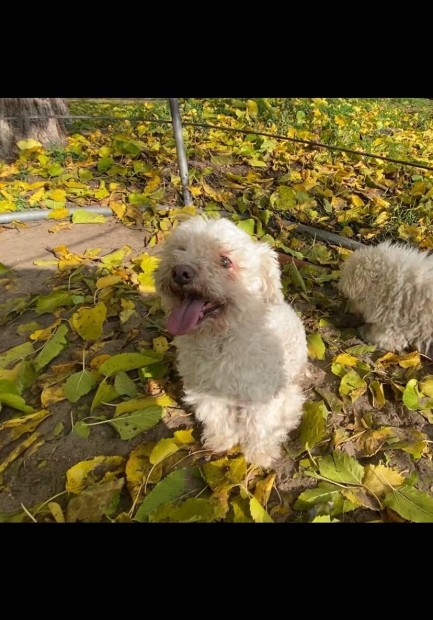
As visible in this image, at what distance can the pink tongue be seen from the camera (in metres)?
2.17

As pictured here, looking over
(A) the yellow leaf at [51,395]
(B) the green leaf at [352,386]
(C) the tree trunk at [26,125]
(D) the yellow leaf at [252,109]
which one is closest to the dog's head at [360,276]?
(B) the green leaf at [352,386]

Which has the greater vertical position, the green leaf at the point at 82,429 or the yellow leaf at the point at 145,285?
the yellow leaf at the point at 145,285

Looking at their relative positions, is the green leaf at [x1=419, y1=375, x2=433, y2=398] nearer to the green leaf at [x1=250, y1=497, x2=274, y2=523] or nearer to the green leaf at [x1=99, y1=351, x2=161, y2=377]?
the green leaf at [x1=250, y1=497, x2=274, y2=523]

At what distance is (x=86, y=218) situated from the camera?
4.80 m

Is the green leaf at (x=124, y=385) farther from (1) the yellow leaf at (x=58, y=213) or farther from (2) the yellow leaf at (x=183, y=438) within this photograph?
(1) the yellow leaf at (x=58, y=213)

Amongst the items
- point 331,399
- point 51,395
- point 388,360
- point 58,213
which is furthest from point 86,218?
point 388,360

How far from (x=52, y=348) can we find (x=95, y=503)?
53.2 inches

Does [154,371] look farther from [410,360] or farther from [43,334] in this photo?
[410,360]

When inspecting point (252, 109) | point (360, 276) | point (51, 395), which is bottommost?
point (51, 395)

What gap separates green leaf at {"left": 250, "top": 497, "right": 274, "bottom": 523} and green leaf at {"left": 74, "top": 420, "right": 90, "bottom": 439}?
3.91 ft

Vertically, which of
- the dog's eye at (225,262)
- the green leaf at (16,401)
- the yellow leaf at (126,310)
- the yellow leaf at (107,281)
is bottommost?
the green leaf at (16,401)

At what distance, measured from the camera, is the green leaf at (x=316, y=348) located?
10.8ft

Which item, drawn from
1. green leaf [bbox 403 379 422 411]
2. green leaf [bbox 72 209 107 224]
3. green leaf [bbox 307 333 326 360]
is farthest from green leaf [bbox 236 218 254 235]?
green leaf [bbox 403 379 422 411]

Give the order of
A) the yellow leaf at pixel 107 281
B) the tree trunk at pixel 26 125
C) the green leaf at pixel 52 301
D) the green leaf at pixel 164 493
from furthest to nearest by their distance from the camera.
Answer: the tree trunk at pixel 26 125
the yellow leaf at pixel 107 281
the green leaf at pixel 52 301
the green leaf at pixel 164 493
